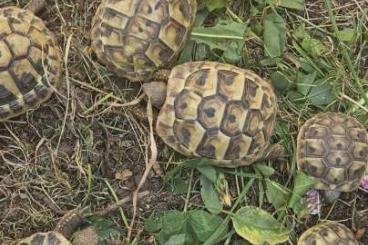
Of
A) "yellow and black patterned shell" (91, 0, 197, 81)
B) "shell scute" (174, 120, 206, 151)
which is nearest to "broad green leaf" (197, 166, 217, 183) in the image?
"shell scute" (174, 120, 206, 151)

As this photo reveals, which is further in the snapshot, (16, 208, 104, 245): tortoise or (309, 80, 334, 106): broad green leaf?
(309, 80, 334, 106): broad green leaf

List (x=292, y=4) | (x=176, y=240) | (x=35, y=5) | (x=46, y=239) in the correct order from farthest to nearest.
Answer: (x=292, y=4), (x=35, y=5), (x=176, y=240), (x=46, y=239)

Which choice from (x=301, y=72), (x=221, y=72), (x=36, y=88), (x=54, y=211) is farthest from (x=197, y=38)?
(x=54, y=211)

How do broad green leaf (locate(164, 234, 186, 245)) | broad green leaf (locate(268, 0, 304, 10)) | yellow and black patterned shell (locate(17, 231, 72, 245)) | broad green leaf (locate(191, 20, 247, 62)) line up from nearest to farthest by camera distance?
yellow and black patterned shell (locate(17, 231, 72, 245)) < broad green leaf (locate(164, 234, 186, 245)) < broad green leaf (locate(191, 20, 247, 62)) < broad green leaf (locate(268, 0, 304, 10))

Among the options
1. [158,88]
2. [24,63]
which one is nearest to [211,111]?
[158,88]

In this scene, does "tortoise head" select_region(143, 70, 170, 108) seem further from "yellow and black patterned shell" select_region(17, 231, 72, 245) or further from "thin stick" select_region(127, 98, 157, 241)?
"yellow and black patterned shell" select_region(17, 231, 72, 245)

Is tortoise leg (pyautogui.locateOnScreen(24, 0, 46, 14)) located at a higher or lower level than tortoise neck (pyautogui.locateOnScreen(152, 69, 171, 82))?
higher

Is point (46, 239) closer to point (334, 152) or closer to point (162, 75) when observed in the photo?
point (162, 75)
